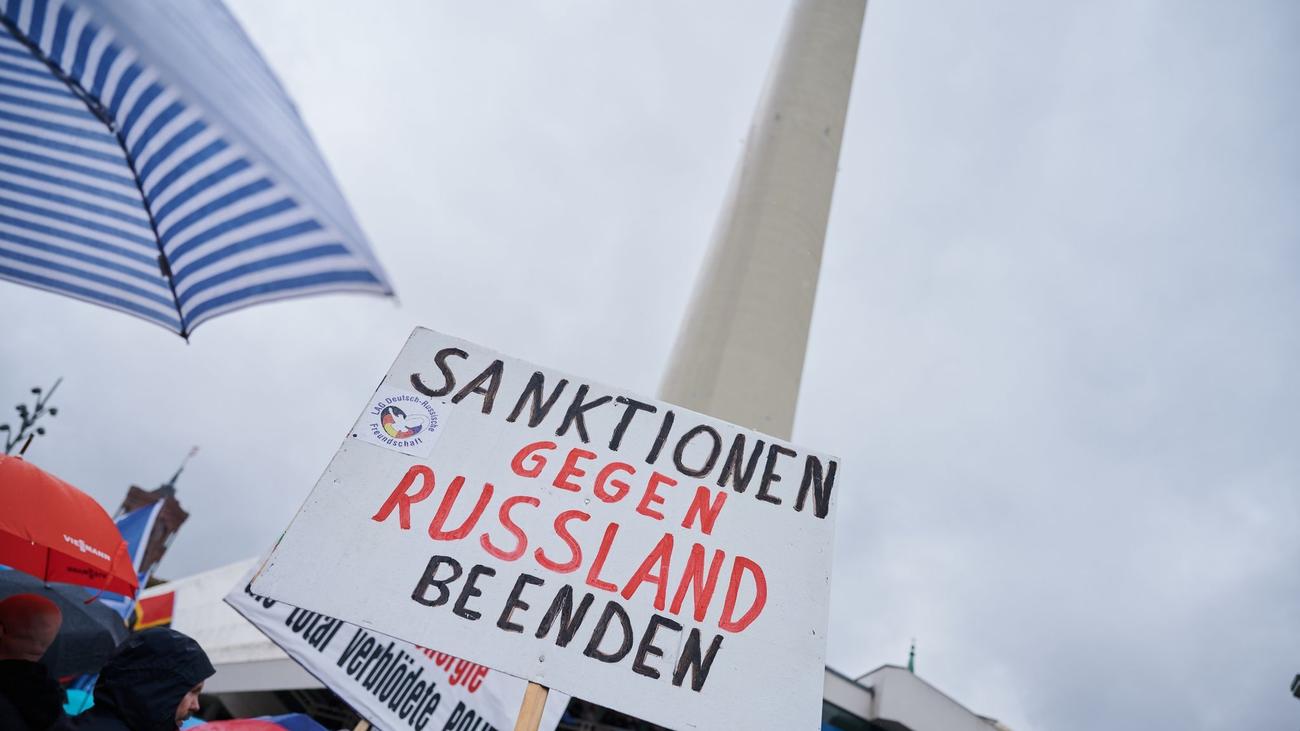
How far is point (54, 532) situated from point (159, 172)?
2415mm

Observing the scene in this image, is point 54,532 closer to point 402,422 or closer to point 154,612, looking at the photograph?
point 402,422

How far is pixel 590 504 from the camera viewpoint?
277 centimetres

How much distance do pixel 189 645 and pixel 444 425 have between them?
1.33 metres

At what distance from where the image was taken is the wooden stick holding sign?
219cm

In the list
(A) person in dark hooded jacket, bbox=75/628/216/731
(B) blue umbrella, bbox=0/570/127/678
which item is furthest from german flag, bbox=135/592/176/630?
(A) person in dark hooded jacket, bbox=75/628/216/731

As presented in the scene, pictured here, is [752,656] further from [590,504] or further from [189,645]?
[189,645]

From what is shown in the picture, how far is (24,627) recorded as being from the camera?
250 centimetres

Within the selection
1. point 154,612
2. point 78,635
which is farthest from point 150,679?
point 154,612

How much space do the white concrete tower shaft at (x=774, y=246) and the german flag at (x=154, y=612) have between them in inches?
494

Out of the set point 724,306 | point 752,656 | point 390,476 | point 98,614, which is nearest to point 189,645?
point 390,476

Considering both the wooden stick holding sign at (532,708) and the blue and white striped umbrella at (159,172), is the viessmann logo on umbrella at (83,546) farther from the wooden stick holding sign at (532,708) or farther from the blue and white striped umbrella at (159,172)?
the wooden stick holding sign at (532,708)

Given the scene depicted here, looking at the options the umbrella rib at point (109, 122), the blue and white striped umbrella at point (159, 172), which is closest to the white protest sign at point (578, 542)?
the blue and white striped umbrella at point (159, 172)

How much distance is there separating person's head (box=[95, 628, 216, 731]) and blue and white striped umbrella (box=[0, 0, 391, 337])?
1575 mm

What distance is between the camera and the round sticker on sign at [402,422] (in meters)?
2.79
